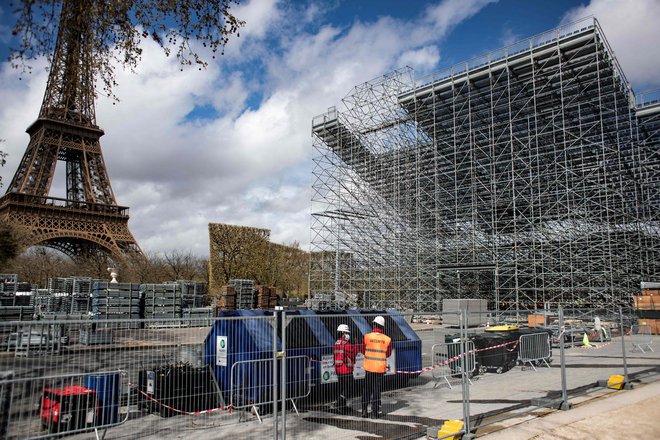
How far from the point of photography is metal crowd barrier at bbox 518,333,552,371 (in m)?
12.2

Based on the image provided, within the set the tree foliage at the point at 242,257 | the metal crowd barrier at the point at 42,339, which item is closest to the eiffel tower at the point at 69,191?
the tree foliage at the point at 242,257

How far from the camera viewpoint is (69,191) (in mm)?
50656

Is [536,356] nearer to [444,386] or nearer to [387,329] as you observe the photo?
[444,386]

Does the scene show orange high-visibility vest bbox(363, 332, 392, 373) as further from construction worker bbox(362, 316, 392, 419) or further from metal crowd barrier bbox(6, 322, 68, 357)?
metal crowd barrier bbox(6, 322, 68, 357)

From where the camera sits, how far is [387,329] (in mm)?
9742

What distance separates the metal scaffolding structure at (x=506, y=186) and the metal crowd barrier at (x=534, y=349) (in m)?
8.96

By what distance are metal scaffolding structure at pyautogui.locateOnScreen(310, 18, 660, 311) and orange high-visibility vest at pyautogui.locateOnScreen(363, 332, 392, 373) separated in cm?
1648

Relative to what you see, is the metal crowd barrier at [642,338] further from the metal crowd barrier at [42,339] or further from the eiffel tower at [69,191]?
the eiffel tower at [69,191]

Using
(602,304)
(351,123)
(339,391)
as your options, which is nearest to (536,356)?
(339,391)

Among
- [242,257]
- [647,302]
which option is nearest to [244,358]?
[647,302]

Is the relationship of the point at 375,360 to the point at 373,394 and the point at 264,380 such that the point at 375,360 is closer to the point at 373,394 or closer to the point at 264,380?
the point at 373,394

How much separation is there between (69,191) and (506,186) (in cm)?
4352

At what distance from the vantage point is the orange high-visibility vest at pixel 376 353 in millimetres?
7047

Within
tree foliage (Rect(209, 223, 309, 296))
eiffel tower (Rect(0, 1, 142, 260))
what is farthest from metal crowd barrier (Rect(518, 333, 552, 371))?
eiffel tower (Rect(0, 1, 142, 260))
